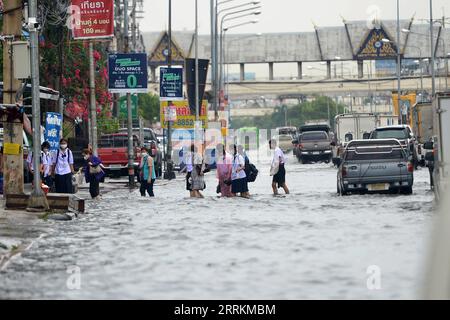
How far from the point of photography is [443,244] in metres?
6.89

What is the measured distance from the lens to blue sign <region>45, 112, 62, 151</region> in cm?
3272

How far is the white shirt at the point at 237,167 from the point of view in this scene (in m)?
34.3

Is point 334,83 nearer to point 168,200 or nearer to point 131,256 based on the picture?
point 168,200

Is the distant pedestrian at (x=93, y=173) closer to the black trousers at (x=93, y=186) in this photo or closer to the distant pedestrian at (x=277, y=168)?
the black trousers at (x=93, y=186)

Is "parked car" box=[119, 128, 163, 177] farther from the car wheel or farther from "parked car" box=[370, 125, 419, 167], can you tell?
the car wheel

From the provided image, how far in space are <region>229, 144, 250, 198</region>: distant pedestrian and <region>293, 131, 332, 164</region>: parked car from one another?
40859mm

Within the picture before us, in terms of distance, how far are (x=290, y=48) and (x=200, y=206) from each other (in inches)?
4146

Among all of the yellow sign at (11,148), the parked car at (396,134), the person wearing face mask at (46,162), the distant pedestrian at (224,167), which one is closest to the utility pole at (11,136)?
the yellow sign at (11,148)

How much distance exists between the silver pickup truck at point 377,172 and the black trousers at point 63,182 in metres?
7.21

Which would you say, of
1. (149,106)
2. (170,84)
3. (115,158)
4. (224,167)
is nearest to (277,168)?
(224,167)

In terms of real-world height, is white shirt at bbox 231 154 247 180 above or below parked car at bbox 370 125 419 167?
below

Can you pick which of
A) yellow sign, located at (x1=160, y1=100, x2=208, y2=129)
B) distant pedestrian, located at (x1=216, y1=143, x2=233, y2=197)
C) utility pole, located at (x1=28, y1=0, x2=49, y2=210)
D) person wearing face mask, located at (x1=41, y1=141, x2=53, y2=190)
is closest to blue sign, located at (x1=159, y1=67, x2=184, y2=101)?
yellow sign, located at (x1=160, y1=100, x2=208, y2=129)

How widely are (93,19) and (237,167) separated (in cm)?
562
